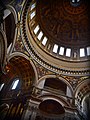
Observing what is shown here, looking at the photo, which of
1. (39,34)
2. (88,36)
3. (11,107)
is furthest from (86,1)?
(11,107)

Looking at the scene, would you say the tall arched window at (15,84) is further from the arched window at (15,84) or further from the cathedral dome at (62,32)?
the cathedral dome at (62,32)

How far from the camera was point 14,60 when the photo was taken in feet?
54.5

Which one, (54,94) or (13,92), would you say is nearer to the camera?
(54,94)

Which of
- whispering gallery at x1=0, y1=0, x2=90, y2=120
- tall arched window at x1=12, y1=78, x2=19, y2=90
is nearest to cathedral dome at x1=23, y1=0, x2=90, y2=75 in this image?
whispering gallery at x1=0, y1=0, x2=90, y2=120

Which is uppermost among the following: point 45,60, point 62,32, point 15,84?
point 62,32

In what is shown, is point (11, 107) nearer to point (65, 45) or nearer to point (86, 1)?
point (65, 45)

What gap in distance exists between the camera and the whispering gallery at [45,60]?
47.0ft

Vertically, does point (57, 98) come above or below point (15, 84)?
below

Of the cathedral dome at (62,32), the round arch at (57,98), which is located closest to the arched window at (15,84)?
the round arch at (57,98)

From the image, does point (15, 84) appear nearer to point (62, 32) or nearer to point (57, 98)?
point (57, 98)

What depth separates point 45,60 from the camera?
17.9 meters

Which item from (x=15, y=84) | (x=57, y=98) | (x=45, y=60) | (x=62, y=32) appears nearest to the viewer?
(x=57, y=98)

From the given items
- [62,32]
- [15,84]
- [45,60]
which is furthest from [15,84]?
[62,32]

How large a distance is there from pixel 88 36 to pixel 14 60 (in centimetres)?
1106
